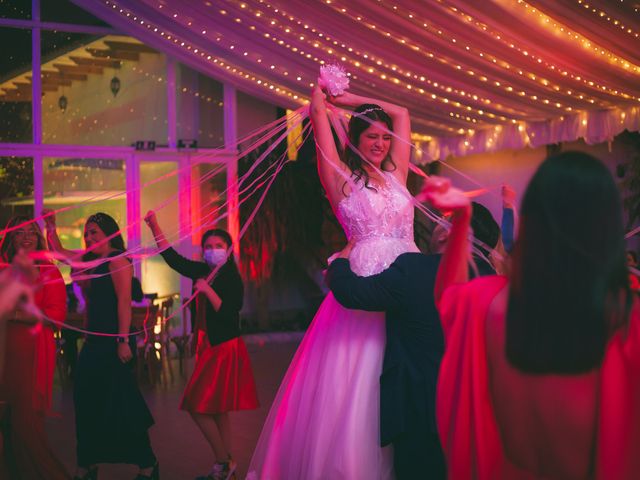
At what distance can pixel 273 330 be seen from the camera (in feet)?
37.9

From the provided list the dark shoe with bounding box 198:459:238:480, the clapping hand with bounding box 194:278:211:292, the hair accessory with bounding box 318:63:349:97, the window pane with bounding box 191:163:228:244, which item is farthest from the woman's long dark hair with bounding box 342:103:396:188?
the window pane with bounding box 191:163:228:244

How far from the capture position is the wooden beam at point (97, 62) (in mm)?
11156

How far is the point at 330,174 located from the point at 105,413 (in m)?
1.82

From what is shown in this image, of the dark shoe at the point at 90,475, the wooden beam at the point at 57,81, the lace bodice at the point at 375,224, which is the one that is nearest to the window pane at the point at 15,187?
the wooden beam at the point at 57,81

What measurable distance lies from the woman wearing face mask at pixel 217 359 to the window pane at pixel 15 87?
7.30 meters

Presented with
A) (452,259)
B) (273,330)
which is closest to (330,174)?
(452,259)

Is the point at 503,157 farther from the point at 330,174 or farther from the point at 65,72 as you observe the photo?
the point at 330,174

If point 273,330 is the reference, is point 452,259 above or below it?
above

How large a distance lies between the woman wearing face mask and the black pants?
1.83 metres

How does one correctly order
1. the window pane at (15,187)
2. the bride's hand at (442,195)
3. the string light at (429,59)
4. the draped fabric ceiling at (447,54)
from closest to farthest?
the bride's hand at (442,195), the draped fabric ceiling at (447,54), the string light at (429,59), the window pane at (15,187)

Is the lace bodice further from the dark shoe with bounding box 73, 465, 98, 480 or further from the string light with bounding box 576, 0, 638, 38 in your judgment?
the string light with bounding box 576, 0, 638, 38

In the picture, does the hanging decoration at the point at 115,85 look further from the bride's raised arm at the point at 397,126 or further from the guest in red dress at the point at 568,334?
the guest in red dress at the point at 568,334

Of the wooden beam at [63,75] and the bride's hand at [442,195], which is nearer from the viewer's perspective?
the bride's hand at [442,195]

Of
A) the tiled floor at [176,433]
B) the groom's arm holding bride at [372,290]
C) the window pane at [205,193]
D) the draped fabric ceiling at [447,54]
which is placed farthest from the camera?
the window pane at [205,193]
